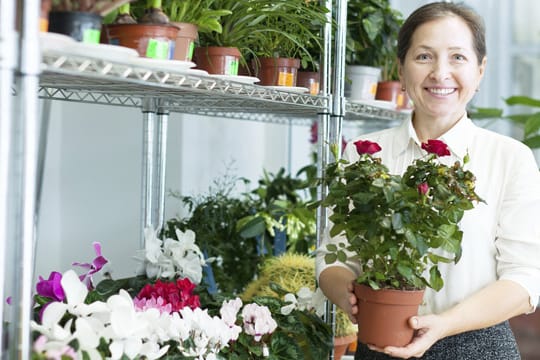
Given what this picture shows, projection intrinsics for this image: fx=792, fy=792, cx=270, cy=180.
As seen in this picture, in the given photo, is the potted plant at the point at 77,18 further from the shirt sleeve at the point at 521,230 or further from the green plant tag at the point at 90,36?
the shirt sleeve at the point at 521,230

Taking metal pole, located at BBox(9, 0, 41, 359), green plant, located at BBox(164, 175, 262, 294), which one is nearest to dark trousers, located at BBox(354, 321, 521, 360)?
metal pole, located at BBox(9, 0, 41, 359)

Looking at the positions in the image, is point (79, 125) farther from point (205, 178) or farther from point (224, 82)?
point (224, 82)

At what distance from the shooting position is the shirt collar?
1.90 metres

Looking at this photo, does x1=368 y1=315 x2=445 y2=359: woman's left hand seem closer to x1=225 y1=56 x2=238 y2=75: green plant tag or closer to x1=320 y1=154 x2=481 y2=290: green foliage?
x1=320 y1=154 x2=481 y2=290: green foliage

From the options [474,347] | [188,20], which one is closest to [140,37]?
[188,20]

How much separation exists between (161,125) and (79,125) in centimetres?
133

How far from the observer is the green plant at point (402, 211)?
5.08 ft

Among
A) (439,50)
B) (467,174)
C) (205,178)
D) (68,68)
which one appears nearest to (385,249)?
(467,174)

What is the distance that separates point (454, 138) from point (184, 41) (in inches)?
27.4

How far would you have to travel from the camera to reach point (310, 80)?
220 cm

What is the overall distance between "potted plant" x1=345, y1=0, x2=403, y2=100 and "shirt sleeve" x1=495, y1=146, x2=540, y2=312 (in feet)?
3.53

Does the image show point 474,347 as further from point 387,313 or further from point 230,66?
point 230,66

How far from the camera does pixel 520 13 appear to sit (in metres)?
5.29

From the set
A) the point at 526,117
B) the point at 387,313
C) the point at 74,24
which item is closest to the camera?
the point at 74,24
